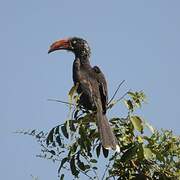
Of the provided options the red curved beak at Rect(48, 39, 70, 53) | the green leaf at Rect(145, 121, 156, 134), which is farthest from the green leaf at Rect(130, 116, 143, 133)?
the red curved beak at Rect(48, 39, 70, 53)

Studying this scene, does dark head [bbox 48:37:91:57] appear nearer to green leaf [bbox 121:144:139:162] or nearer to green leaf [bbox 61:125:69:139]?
green leaf [bbox 61:125:69:139]

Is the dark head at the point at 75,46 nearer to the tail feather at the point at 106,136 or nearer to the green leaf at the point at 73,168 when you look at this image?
the tail feather at the point at 106,136

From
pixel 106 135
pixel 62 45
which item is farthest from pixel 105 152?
pixel 62 45

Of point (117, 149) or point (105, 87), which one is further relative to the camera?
point (105, 87)

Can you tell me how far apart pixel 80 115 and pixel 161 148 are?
2.91ft

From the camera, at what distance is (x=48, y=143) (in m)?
3.96

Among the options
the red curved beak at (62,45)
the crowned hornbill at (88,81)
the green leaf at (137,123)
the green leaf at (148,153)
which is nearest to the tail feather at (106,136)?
the crowned hornbill at (88,81)

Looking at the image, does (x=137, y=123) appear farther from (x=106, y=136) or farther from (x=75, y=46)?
(x=75, y=46)

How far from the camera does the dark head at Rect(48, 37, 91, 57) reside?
20.6 ft

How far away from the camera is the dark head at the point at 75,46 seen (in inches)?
248

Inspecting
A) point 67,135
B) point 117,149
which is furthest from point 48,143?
point 117,149

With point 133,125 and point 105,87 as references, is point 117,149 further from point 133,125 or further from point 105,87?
point 105,87

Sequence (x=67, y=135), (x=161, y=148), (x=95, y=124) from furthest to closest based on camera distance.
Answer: (x=95, y=124)
(x=67, y=135)
(x=161, y=148)

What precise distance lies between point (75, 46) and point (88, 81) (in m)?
0.83
